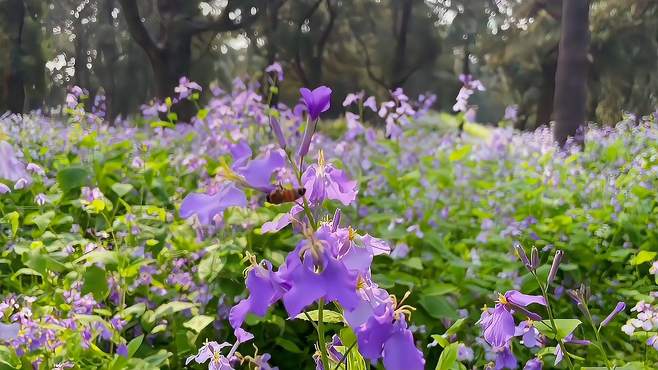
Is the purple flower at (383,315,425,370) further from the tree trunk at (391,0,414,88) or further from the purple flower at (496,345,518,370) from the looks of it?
the tree trunk at (391,0,414,88)

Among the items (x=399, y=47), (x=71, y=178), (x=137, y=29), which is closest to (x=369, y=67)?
(x=399, y=47)

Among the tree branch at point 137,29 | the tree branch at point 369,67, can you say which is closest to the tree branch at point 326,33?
the tree branch at point 369,67

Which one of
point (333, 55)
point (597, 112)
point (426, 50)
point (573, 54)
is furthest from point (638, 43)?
point (573, 54)

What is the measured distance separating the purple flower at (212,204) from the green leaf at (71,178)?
2077 mm

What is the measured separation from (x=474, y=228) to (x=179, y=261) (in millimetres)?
1292

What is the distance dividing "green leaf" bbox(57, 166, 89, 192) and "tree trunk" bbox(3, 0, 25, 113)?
11248 mm

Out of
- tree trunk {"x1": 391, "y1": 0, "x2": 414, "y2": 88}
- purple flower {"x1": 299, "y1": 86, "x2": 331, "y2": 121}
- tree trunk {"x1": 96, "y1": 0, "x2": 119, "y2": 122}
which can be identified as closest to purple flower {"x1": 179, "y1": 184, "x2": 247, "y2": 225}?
purple flower {"x1": 299, "y1": 86, "x2": 331, "y2": 121}

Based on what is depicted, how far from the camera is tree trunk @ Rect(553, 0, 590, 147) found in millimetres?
7184

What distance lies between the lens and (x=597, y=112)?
16594mm

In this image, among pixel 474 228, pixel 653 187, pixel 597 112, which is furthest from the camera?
pixel 597 112

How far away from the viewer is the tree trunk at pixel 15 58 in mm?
12891

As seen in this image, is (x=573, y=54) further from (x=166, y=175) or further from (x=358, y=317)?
(x=358, y=317)

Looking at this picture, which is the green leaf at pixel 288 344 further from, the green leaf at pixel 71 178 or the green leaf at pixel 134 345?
the green leaf at pixel 71 178

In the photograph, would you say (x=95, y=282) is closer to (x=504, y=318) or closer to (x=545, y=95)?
(x=504, y=318)
